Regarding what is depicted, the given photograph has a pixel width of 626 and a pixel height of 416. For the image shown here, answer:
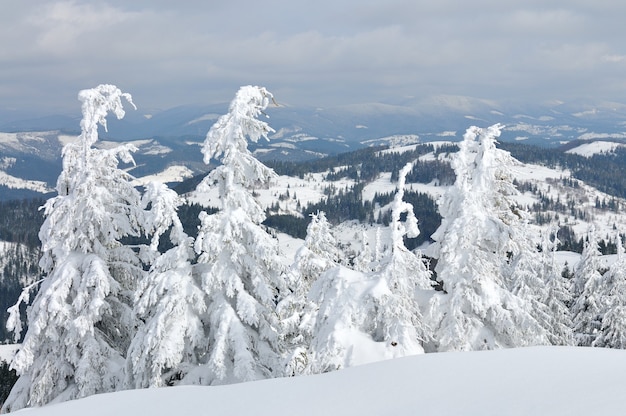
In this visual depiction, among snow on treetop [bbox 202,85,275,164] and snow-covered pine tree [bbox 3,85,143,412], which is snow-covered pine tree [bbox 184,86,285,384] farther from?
snow-covered pine tree [bbox 3,85,143,412]

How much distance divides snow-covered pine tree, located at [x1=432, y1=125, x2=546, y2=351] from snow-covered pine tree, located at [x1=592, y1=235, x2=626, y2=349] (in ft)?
59.0

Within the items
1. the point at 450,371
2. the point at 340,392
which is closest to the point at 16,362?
the point at 340,392

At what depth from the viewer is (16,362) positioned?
18203 mm

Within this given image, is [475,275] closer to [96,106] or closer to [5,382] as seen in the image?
[96,106]

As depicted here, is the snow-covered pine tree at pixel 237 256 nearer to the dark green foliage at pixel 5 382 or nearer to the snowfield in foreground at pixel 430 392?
the snowfield in foreground at pixel 430 392

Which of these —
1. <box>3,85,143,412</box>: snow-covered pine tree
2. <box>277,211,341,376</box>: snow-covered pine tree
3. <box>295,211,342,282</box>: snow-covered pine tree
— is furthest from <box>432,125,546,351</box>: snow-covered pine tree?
<box>3,85,143,412</box>: snow-covered pine tree

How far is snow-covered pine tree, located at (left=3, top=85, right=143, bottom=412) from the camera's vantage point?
1811 centimetres

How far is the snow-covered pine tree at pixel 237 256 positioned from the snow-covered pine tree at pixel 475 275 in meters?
5.86

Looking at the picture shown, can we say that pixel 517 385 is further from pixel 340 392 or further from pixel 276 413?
pixel 276 413

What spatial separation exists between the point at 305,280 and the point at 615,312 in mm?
21220

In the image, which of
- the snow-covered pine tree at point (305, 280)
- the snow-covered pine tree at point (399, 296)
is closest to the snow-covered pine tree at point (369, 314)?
the snow-covered pine tree at point (399, 296)

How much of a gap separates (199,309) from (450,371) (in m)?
9.69

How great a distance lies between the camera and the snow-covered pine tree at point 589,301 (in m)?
32.7

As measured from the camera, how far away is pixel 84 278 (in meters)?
18.1
